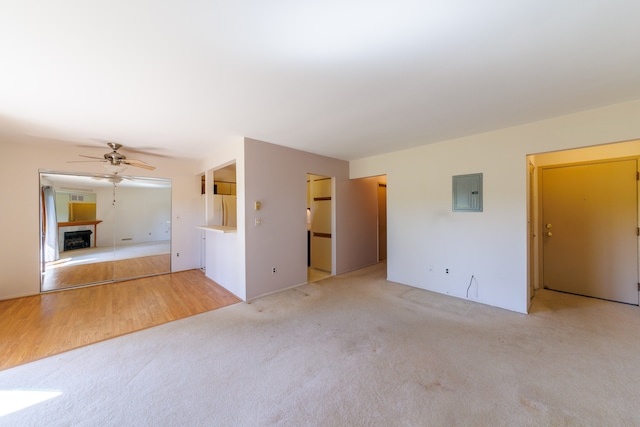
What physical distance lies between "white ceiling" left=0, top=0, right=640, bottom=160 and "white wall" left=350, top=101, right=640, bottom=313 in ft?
0.91

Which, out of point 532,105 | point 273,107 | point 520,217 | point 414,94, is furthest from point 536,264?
point 273,107

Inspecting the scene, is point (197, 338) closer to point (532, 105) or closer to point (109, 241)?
point (109, 241)

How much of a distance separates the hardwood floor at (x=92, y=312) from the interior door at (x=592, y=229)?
530 centimetres

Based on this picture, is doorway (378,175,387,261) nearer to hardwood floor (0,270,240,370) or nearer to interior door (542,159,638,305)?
interior door (542,159,638,305)

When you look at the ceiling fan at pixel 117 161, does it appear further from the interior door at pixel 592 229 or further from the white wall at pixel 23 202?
the interior door at pixel 592 229

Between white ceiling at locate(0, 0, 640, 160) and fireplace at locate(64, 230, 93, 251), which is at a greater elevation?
white ceiling at locate(0, 0, 640, 160)

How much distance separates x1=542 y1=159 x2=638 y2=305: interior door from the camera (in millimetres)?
3400

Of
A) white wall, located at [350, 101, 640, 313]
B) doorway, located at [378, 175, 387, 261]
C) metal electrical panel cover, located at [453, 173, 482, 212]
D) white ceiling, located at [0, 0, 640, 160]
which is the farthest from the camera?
doorway, located at [378, 175, 387, 261]

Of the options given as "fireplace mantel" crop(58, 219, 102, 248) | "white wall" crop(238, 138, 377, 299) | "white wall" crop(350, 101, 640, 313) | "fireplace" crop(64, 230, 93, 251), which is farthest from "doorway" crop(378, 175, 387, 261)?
"fireplace" crop(64, 230, 93, 251)

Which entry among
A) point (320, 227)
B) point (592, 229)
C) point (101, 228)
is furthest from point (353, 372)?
point (101, 228)

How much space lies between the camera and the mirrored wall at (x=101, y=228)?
4242mm

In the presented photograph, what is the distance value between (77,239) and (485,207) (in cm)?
730

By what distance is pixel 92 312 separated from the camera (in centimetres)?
327

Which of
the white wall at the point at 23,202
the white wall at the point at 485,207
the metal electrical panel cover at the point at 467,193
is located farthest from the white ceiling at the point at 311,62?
the white wall at the point at 23,202
